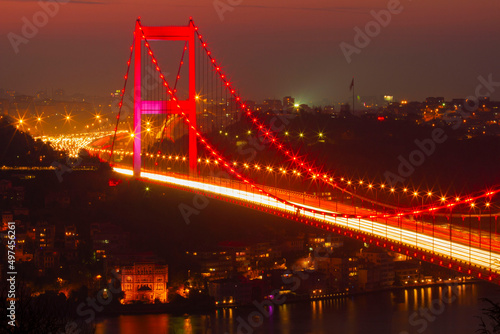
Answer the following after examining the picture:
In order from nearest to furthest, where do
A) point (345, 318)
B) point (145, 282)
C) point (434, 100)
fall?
point (345, 318), point (145, 282), point (434, 100)

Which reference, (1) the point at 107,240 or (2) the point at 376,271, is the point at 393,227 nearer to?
(2) the point at 376,271

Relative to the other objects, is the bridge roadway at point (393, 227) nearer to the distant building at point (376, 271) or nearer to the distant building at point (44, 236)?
the distant building at point (376, 271)

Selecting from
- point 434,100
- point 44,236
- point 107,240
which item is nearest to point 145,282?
point 107,240

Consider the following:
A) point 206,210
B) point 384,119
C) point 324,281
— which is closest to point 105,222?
point 206,210

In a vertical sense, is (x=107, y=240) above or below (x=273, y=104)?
below

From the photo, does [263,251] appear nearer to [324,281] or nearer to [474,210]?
[324,281]

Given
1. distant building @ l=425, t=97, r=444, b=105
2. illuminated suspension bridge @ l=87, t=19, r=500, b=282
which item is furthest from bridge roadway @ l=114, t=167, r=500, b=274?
distant building @ l=425, t=97, r=444, b=105

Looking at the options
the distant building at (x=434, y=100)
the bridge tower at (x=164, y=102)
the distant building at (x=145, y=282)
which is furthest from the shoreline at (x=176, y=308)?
the distant building at (x=434, y=100)
